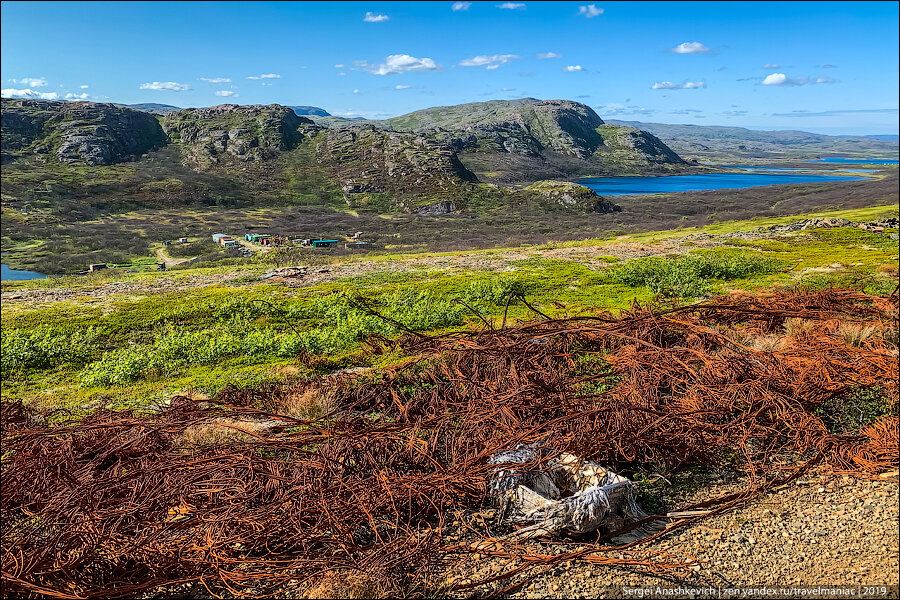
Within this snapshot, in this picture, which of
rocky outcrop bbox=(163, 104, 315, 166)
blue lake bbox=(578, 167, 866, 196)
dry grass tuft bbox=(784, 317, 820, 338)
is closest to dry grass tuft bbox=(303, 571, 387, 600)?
dry grass tuft bbox=(784, 317, 820, 338)

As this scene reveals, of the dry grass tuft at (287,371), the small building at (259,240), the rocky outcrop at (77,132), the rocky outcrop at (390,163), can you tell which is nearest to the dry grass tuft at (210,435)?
the dry grass tuft at (287,371)

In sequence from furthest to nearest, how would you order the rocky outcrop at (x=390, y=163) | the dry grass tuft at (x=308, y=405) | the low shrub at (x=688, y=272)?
1. the rocky outcrop at (x=390, y=163)
2. the low shrub at (x=688, y=272)
3. the dry grass tuft at (x=308, y=405)

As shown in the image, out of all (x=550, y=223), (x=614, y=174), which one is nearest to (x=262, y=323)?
(x=550, y=223)

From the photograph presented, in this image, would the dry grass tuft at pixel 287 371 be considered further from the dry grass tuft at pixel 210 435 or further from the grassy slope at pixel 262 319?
the dry grass tuft at pixel 210 435

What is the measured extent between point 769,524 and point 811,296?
859cm

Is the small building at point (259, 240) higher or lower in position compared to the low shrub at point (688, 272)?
higher

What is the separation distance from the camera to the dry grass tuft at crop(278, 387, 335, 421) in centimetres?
674

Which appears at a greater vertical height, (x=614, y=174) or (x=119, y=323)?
(x=614, y=174)

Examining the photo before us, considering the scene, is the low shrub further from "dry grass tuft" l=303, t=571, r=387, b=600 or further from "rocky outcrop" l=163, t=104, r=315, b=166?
"rocky outcrop" l=163, t=104, r=315, b=166

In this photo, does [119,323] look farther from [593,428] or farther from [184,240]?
[184,240]

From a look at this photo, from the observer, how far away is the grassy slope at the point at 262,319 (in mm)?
9230

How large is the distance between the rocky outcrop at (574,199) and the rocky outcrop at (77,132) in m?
104

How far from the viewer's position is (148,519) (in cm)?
438

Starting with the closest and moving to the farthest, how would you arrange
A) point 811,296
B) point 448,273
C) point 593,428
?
point 593,428 < point 811,296 < point 448,273
